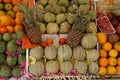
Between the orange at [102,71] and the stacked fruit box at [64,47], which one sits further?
the orange at [102,71]

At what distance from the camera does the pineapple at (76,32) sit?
3180 mm

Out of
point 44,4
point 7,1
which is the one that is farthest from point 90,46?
point 7,1

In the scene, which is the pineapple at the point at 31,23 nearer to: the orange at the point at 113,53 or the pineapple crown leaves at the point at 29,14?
the pineapple crown leaves at the point at 29,14

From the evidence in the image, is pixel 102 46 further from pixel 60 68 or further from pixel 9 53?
pixel 9 53

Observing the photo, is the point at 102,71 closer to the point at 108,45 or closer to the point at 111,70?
the point at 111,70

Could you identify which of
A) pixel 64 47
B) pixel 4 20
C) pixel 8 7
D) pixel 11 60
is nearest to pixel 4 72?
pixel 11 60

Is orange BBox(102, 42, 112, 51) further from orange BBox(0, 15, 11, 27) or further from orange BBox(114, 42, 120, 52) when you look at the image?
orange BBox(0, 15, 11, 27)

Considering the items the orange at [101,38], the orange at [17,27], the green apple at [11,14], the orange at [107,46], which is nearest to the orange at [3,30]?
the orange at [17,27]

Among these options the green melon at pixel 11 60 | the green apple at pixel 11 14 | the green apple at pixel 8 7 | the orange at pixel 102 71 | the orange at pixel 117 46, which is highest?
the green apple at pixel 8 7

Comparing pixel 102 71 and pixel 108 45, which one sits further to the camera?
pixel 108 45

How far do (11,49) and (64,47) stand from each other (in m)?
0.73

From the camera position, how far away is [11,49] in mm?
3234

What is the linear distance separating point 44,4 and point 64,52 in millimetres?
879

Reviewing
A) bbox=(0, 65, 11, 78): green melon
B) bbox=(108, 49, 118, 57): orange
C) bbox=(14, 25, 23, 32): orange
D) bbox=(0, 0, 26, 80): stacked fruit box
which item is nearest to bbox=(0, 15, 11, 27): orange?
bbox=(0, 0, 26, 80): stacked fruit box
